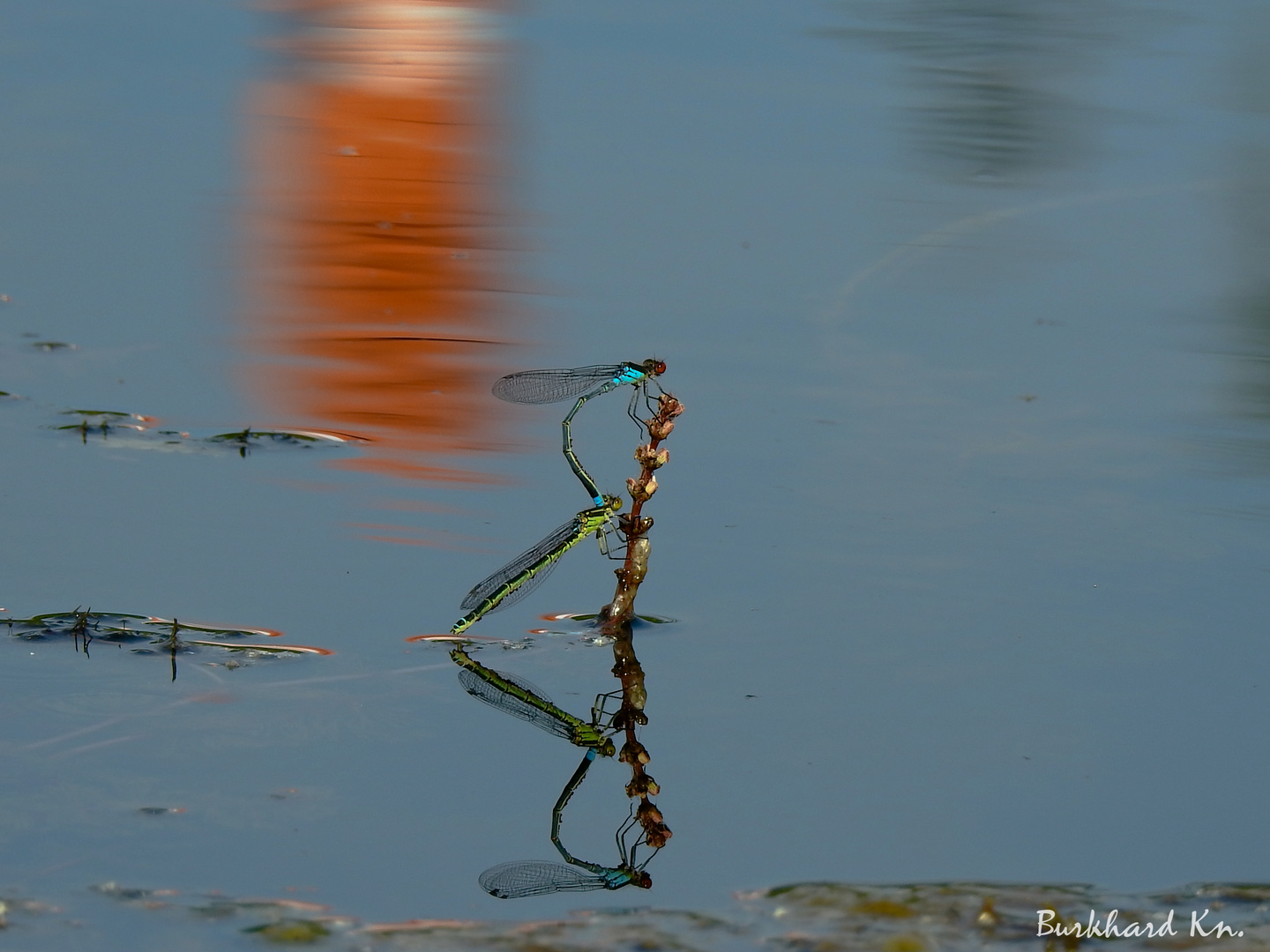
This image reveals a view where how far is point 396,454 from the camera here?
5434mm

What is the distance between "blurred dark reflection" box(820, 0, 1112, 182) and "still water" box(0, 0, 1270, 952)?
0.05m

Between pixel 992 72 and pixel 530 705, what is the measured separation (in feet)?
25.0

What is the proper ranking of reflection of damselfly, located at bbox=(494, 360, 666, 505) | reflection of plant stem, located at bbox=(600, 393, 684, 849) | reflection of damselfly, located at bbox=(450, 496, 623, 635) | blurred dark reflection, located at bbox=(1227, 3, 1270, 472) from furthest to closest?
blurred dark reflection, located at bbox=(1227, 3, 1270, 472) < reflection of damselfly, located at bbox=(494, 360, 666, 505) < reflection of damselfly, located at bbox=(450, 496, 623, 635) < reflection of plant stem, located at bbox=(600, 393, 684, 849)

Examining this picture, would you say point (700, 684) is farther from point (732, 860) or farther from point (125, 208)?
point (125, 208)

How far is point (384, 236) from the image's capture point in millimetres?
7707

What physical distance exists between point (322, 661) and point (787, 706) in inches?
42.4

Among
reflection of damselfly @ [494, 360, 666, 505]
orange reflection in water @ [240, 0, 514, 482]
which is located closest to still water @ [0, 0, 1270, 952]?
orange reflection in water @ [240, 0, 514, 482]

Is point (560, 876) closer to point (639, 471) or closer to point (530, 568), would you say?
point (530, 568)

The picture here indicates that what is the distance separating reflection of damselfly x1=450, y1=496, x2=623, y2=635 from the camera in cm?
423

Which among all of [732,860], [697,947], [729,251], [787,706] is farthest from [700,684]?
[729,251]
